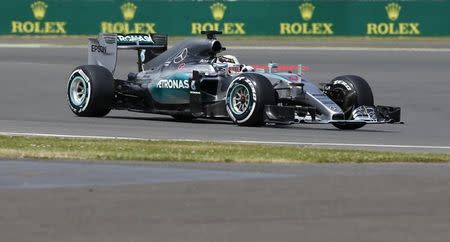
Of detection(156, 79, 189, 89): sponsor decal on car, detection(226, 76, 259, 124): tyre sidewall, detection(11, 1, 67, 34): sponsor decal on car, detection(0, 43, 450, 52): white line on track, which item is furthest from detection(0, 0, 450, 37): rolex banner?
detection(226, 76, 259, 124): tyre sidewall

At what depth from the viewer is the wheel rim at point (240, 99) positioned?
20.8m

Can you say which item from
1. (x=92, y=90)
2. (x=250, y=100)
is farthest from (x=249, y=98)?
(x=92, y=90)

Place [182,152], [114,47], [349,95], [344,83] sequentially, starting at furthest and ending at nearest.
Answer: [114,47]
[344,83]
[349,95]
[182,152]

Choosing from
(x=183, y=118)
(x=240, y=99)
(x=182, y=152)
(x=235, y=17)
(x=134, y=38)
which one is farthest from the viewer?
(x=235, y=17)

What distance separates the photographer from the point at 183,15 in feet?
181

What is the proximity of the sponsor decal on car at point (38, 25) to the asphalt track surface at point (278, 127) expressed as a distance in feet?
27.0

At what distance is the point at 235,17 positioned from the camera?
5547cm

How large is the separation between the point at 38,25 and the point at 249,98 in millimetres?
36828

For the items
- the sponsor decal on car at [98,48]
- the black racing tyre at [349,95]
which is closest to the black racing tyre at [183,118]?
the sponsor decal on car at [98,48]

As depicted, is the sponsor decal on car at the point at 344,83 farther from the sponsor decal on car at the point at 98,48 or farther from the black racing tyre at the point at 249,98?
the sponsor decal on car at the point at 98,48

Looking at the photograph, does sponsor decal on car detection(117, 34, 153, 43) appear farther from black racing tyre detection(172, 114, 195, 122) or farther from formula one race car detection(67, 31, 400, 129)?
black racing tyre detection(172, 114, 195, 122)

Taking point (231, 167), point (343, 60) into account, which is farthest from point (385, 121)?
point (343, 60)

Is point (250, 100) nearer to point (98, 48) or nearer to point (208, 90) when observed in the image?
point (208, 90)

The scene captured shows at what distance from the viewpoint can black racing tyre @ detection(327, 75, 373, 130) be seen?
69.6ft
